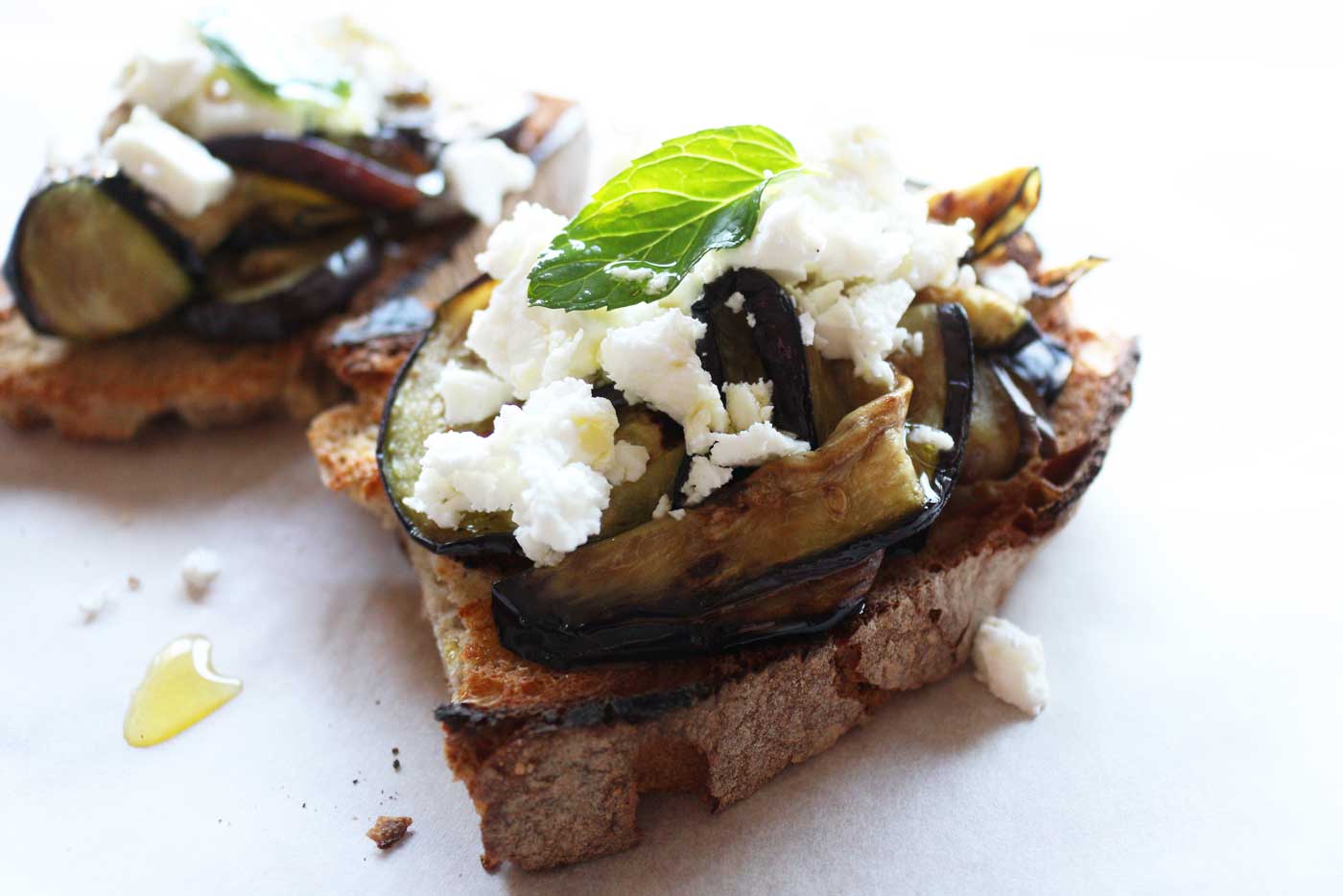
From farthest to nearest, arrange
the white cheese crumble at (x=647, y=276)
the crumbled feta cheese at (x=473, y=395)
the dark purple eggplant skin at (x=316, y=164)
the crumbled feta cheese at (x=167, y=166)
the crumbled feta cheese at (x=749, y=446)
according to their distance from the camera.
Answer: the dark purple eggplant skin at (x=316, y=164) < the crumbled feta cheese at (x=167, y=166) < the crumbled feta cheese at (x=473, y=395) < the white cheese crumble at (x=647, y=276) < the crumbled feta cheese at (x=749, y=446)

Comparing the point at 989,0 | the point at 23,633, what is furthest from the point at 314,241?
the point at 989,0

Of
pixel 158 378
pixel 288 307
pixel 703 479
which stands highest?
pixel 703 479

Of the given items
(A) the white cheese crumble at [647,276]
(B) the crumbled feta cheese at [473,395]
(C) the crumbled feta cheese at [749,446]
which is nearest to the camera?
(C) the crumbled feta cheese at [749,446]

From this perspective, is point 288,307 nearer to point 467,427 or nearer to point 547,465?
point 467,427

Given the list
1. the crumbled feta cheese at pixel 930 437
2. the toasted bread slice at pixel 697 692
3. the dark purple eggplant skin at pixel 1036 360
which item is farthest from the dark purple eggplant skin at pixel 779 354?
the dark purple eggplant skin at pixel 1036 360

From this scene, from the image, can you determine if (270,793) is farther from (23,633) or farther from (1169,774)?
(1169,774)

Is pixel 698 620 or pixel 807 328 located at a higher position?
pixel 807 328

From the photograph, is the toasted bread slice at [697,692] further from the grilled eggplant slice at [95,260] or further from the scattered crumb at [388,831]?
the grilled eggplant slice at [95,260]

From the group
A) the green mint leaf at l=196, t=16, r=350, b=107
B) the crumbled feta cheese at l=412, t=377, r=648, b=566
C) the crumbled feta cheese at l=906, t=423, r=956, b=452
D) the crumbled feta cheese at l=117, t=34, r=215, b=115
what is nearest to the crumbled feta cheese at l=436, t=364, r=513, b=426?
the crumbled feta cheese at l=412, t=377, r=648, b=566

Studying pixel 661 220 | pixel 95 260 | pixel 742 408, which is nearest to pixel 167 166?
pixel 95 260
